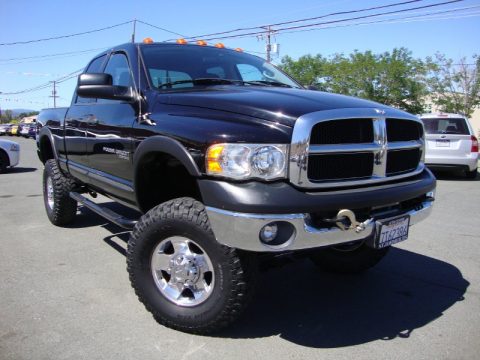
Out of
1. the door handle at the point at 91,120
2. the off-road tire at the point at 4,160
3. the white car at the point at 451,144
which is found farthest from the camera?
the off-road tire at the point at 4,160

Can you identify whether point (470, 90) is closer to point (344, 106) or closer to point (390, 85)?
point (390, 85)

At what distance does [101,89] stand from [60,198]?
2515 millimetres

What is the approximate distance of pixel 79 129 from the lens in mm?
4719

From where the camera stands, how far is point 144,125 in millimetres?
3340

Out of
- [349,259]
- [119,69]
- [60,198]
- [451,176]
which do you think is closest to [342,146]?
[349,259]

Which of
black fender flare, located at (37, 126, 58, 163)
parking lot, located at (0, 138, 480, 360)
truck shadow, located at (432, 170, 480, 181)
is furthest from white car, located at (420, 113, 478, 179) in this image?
black fender flare, located at (37, 126, 58, 163)

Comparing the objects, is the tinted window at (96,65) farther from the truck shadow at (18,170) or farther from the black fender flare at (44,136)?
the truck shadow at (18,170)

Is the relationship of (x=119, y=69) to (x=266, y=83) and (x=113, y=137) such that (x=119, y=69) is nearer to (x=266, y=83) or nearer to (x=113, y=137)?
(x=113, y=137)

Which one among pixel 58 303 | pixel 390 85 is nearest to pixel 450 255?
pixel 58 303

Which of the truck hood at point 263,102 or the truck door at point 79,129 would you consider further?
the truck door at point 79,129

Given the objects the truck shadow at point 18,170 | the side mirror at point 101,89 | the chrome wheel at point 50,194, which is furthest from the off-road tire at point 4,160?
the side mirror at point 101,89

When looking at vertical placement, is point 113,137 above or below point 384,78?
below

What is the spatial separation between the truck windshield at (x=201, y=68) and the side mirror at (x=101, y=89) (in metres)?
0.23

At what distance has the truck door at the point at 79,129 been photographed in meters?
4.60
